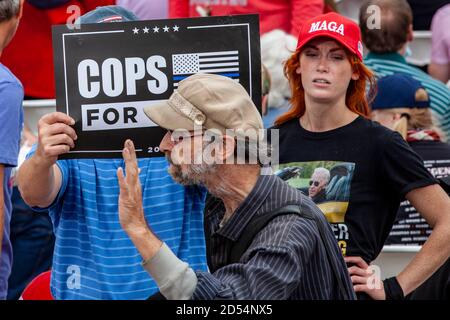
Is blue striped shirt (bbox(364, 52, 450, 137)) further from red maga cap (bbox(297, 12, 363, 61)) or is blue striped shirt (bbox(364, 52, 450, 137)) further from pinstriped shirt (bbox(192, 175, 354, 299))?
pinstriped shirt (bbox(192, 175, 354, 299))

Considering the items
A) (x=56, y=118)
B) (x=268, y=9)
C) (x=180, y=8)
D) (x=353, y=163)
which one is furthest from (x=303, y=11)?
(x=56, y=118)

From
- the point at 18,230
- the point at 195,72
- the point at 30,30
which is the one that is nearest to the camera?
the point at 195,72

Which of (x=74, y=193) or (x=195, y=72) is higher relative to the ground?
(x=195, y=72)

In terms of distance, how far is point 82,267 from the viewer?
4.39m

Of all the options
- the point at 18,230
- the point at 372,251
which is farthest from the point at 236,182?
the point at 18,230

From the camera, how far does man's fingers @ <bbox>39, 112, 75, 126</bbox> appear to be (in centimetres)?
412

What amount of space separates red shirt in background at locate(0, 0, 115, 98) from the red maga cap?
97.5 inches

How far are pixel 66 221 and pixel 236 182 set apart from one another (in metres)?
0.96

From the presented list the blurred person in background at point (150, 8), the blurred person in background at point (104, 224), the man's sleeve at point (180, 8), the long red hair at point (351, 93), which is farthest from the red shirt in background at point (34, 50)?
the blurred person in background at point (104, 224)

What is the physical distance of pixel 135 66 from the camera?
4301 millimetres

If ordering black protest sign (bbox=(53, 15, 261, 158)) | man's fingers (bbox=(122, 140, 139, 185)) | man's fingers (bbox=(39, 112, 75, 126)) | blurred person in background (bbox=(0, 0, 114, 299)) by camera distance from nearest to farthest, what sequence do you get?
man's fingers (bbox=(122, 140, 139, 185)), man's fingers (bbox=(39, 112, 75, 126)), black protest sign (bbox=(53, 15, 261, 158)), blurred person in background (bbox=(0, 0, 114, 299))

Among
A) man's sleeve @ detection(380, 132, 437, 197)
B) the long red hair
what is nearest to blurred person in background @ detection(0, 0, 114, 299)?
the long red hair
